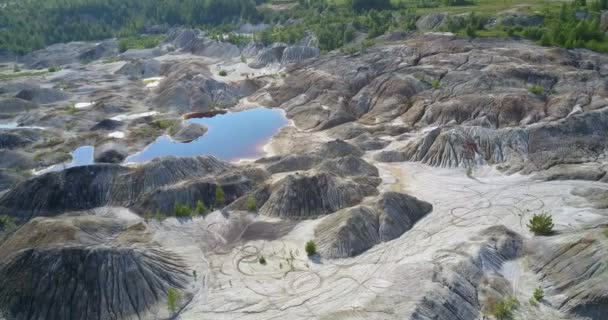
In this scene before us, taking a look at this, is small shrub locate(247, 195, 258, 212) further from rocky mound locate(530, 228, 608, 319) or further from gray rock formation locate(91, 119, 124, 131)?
gray rock formation locate(91, 119, 124, 131)

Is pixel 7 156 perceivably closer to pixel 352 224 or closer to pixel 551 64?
pixel 352 224

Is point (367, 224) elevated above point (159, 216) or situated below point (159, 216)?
above

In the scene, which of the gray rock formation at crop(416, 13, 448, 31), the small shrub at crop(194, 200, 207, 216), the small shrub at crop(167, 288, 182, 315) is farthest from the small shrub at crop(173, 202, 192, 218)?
the gray rock formation at crop(416, 13, 448, 31)

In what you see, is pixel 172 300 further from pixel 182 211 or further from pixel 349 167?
pixel 349 167

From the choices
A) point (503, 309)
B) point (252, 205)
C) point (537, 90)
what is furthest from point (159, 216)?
point (537, 90)

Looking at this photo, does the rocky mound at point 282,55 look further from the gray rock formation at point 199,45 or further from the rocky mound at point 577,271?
the rocky mound at point 577,271

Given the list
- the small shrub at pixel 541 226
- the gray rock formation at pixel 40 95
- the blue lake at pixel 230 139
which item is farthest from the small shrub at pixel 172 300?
the gray rock formation at pixel 40 95
